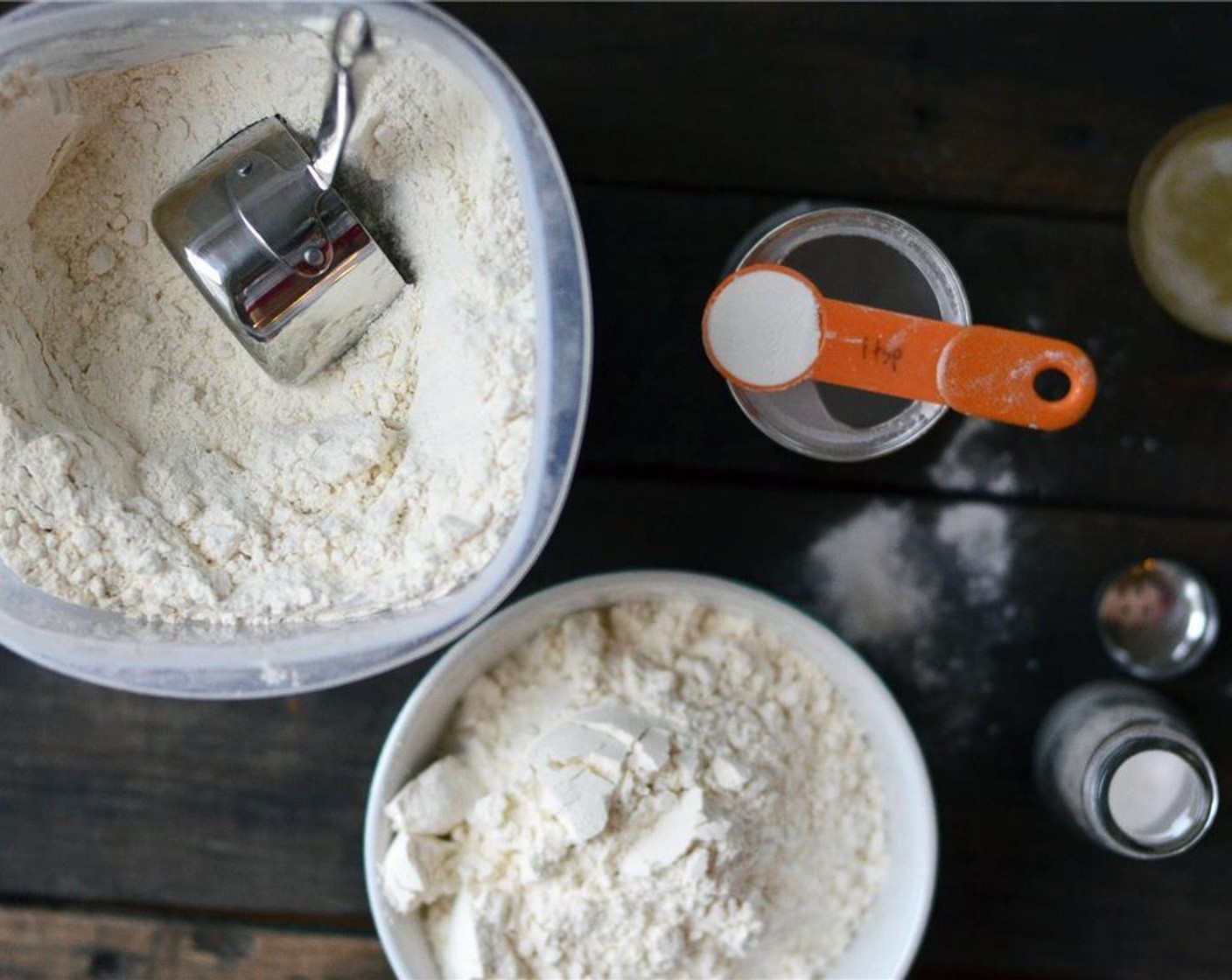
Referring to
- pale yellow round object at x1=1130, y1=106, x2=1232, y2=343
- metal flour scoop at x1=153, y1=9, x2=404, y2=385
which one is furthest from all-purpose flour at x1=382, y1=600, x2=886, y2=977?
pale yellow round object at x1=1130, y1=106, x2=1232, y2=343

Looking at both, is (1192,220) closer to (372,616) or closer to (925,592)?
(925,592)

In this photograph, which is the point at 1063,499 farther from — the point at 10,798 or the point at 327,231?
the point at 10,798

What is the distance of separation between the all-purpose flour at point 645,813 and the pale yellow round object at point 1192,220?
323 millimetres

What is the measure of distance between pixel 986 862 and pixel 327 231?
55 centimetres

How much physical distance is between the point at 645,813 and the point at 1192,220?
47cm

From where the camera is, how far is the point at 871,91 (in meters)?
0.71

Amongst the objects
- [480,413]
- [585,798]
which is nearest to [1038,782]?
[585,798]

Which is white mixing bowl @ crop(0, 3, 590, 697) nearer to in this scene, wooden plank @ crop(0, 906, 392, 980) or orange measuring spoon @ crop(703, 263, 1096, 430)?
orange measuring spoon @ crop(703, 263, 1096, 430)

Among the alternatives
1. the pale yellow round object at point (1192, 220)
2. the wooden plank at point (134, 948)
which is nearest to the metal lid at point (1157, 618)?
the pale yellow round object at point (1192, 220)

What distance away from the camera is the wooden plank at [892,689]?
0.72m

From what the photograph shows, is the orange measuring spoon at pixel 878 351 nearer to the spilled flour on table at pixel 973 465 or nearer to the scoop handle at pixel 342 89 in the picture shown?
the spilled flour on table at pixel 973 465

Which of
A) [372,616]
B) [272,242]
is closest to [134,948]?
[372,616]

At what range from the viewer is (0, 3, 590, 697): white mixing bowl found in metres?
0.55

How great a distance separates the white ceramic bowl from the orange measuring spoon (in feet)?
0.43
